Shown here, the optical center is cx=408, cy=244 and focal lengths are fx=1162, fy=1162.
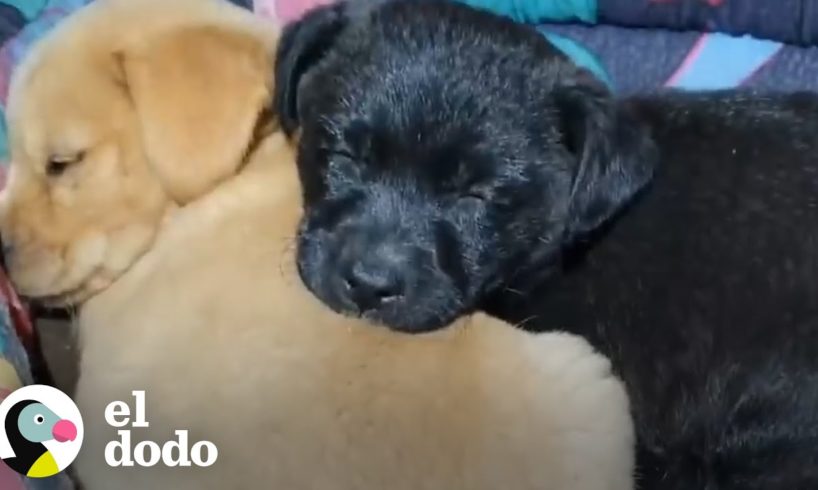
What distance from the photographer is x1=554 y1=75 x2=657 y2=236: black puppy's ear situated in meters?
1.57

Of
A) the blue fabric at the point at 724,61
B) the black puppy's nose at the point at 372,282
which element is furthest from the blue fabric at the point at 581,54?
the black puppy's nose at the point at 372,282

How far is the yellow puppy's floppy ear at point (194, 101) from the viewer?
159cm

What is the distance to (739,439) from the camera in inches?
66.5

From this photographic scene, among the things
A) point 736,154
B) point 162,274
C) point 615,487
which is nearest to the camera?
point 615,487

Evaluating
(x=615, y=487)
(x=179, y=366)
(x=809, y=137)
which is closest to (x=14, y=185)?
(x=179, y=366)

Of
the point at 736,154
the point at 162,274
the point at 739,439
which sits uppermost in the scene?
the point at 736,154

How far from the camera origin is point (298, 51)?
1.66 meters

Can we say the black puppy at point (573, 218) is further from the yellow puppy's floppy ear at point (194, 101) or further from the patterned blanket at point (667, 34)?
the patterned blanket at point (667, 34)

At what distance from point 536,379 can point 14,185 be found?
822mm

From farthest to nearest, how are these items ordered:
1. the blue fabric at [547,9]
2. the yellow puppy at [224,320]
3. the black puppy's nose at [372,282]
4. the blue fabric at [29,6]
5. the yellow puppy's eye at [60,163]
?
the blue fabric at [547,9]
the blue fabric at [29,6]
the yellow puppy's eye at [60,163]
the black puppy's nose at [372,282]
the yellow puppy at [224,320]

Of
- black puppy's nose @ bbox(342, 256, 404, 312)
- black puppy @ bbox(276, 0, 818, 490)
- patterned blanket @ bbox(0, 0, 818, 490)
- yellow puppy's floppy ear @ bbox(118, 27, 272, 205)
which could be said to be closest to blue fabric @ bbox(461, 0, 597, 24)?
patterned blanket @ bbox(0, 0, 818, 490)

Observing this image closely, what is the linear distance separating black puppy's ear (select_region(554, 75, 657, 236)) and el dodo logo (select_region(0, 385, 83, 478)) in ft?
2.35

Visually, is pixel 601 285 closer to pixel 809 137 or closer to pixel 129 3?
pixel 809 137

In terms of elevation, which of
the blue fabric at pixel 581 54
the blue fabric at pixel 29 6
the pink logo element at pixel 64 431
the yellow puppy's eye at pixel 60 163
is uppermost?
the yellow puppy's eye at pixel 60 163
